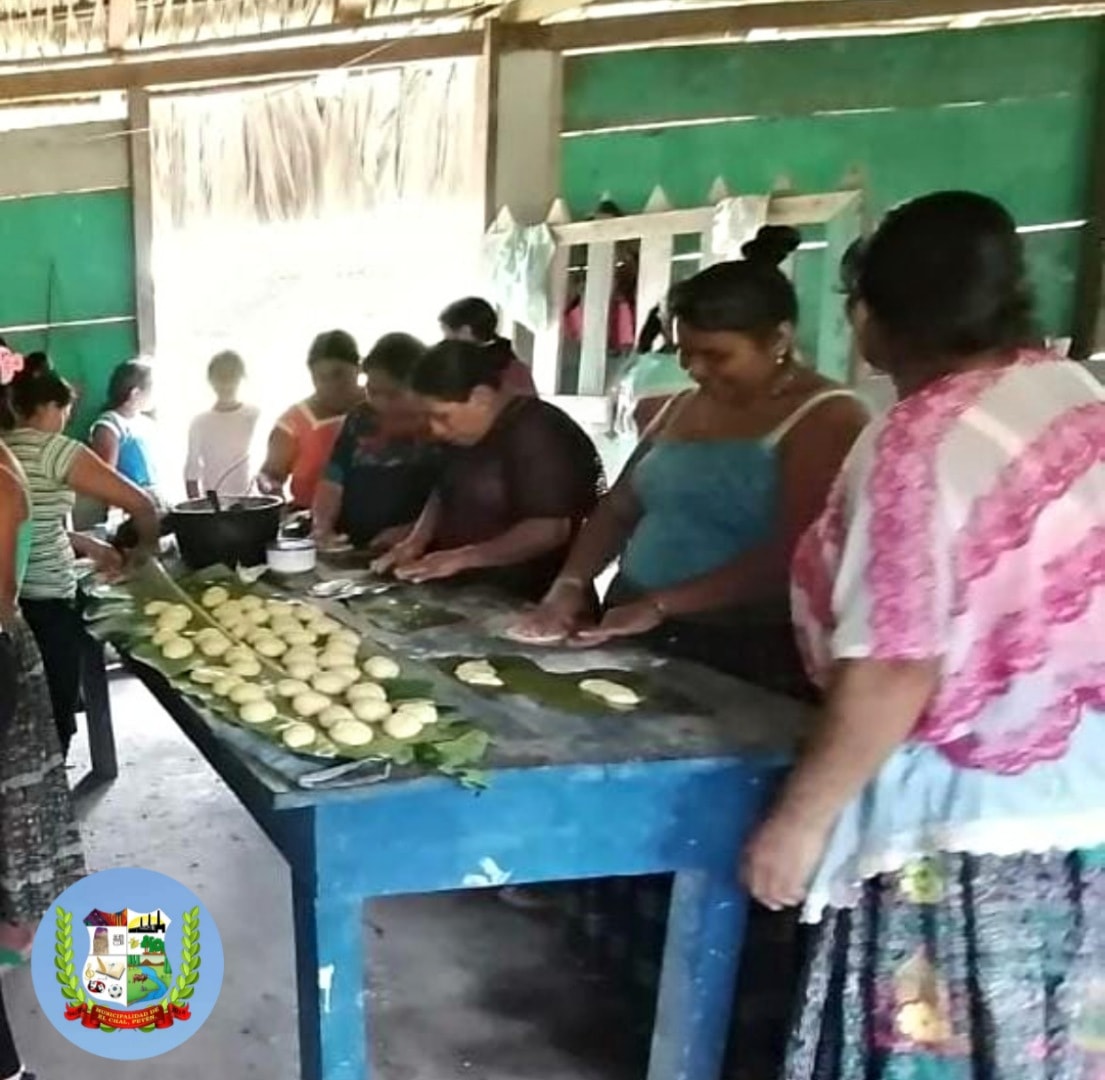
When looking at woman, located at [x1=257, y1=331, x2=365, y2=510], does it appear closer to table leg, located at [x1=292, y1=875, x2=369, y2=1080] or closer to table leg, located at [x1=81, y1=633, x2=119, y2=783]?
table leg, located at [x1=81, y1=633, x2=119, y2=783]

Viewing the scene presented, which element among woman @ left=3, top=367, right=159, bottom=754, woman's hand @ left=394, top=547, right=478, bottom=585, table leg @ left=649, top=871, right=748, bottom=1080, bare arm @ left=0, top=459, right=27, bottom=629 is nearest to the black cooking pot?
woman @ left=3, top=367, right=159, bottom=754

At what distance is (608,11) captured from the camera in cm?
451

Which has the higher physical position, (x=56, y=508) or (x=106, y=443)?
(x=56, y=508)

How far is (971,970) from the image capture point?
1.71 meters

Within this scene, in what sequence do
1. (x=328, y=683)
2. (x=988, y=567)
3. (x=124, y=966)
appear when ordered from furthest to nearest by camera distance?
(x=124, y=966) → (x=328, y=683) → (x=988, y=567)

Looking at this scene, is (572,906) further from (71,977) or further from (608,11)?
(608,11)

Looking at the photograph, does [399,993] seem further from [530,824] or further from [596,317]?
[596,317]

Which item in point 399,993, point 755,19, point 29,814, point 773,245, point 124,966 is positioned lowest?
point 399,993

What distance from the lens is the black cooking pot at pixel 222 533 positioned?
298 cm

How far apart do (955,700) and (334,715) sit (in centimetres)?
76

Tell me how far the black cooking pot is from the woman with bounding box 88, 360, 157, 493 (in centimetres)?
201

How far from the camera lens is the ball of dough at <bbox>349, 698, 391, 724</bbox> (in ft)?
6.15

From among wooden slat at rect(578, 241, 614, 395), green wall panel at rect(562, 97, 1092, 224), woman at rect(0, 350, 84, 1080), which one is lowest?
woman at rect(0, 350, 84, 1080)

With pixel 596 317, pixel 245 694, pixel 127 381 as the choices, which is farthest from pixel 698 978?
pixel 127 381
